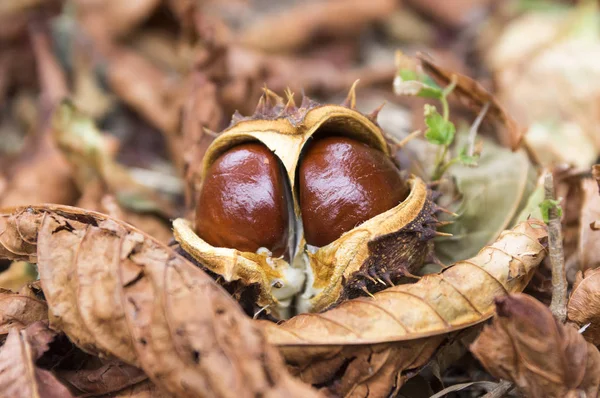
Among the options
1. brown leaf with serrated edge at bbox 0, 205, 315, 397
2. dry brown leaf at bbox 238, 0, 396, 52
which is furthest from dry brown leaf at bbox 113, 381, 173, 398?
dry brown leaf at bbox 238, 0, 396, 52

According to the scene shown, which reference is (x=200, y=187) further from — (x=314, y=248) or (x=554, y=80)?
(x=554, y=80)

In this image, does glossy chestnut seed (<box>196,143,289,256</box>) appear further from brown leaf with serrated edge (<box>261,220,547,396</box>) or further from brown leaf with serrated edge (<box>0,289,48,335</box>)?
brown leaf with serrated edge (<box>0,289,48,335</box>)

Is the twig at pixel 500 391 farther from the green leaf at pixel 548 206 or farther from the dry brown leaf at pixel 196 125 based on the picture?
the dry brown leaf at pixel 196 125

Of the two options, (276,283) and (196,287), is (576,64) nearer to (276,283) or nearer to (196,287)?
(276,283)

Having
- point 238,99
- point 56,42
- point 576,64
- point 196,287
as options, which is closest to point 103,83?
point 56,42

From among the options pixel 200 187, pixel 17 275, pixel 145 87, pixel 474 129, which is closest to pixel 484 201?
pixel 474 129

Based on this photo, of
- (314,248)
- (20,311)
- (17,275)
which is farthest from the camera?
(17,275)

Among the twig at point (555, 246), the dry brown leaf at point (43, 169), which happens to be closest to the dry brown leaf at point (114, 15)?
the dry brown leaf at point (43, 169)
